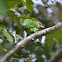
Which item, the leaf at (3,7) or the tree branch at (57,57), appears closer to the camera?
the leaf at (3,7)

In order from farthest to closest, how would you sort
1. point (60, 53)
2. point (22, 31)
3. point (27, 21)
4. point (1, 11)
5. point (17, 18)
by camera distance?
point (60, 53) → point (22, 31) → point (17, 18) → point (27, 21) → point (1, 11)

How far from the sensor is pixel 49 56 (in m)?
1.30

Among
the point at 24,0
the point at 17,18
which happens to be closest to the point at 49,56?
the point at 17,18

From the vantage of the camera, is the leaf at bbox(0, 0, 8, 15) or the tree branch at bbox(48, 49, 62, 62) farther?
the tree branch at bbox(48, 49, 62, 62)

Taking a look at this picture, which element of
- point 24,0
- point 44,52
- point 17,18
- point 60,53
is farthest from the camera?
point 44,52

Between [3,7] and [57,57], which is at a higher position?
[3,7]

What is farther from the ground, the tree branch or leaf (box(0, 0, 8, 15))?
leaf (box(0, 0, 8, 15))

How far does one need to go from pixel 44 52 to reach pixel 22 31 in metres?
0.35

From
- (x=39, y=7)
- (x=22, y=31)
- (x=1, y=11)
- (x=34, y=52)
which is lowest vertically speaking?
(x=34, y=52)

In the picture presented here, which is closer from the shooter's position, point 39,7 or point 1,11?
point 1,11

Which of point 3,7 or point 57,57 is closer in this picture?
point 3,7

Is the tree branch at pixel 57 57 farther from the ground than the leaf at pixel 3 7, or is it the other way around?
the leaf at pixel 3 7

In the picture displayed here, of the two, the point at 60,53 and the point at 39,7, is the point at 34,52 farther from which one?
the point at 39,7

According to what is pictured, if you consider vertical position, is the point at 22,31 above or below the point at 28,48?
above
